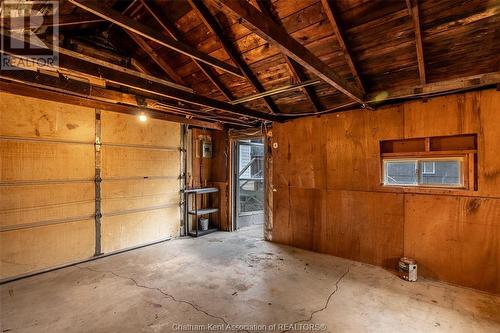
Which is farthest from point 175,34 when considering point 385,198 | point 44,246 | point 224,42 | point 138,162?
point 385,198

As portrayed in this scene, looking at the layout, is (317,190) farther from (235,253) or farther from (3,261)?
(3,261)

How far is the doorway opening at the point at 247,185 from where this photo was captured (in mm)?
5520

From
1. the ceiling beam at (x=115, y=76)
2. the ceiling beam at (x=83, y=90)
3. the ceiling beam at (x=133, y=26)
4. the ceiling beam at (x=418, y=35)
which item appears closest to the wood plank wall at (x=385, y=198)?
the ceiling beam at (x=418, y=35)

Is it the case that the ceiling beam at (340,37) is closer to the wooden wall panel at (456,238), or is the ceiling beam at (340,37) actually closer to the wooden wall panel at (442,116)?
the wooden wall panel at (442,116)

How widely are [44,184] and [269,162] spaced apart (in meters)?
3.61

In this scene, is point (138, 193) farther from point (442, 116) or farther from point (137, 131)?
point (442, 116)


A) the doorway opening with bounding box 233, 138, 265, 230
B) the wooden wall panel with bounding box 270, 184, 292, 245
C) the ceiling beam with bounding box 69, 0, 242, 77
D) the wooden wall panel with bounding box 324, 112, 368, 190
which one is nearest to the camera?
the ceiling beam with bounding box 69, 0, 242, 77

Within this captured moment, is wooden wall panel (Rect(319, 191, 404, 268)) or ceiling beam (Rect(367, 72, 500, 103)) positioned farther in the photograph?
wooden wall panel (Rect(319, 191, 404, 268))

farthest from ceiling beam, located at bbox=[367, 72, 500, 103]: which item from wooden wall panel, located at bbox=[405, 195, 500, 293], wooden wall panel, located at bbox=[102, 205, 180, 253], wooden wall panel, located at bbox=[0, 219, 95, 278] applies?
wooden wall panel, located at bbox=[0, 219, 95, 278]

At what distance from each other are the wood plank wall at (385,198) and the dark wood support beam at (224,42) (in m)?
1.36

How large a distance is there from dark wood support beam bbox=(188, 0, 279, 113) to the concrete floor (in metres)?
2.71

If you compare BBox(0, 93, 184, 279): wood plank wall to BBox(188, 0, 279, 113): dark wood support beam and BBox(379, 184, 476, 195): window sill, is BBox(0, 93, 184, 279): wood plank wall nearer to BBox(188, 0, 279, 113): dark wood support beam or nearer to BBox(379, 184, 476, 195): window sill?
BBox(188, 0, 279, 113): dark wood support beam

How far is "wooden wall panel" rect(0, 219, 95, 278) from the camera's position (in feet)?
10.0

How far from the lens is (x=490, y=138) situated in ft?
9.09
